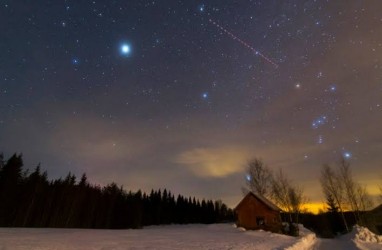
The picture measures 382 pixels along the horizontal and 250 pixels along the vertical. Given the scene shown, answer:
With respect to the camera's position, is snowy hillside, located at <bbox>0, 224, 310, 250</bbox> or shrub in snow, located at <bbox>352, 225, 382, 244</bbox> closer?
snowy hillside, located at <bbox>0, 224, 310, 250</bbox>

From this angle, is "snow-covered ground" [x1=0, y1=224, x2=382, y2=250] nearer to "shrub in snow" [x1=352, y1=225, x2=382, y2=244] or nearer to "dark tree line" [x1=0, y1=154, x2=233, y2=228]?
"shrub in snow" [x1=352, y1=225, x2=382, y2=244]

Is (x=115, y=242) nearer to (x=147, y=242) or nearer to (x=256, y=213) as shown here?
(x=147, y=242)

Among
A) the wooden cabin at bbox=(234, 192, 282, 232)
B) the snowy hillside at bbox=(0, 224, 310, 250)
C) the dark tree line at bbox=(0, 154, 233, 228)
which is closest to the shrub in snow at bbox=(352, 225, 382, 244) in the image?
the snowy hillside at bbox=(0, 224, 310, 250)

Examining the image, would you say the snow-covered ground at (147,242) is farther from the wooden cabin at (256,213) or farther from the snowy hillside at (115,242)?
the wooden cabin at (256,213)

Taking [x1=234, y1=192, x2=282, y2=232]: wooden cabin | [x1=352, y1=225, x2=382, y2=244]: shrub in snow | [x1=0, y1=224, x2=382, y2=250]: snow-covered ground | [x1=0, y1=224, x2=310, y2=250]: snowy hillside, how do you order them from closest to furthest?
[x1=0, y1=224, x2=310, y2=250]: snowy hillside → [x1=0, y1=224, x2=382, y2=250]: snow-covered ground → [x1=352, y1=225, x2=382, y2=244]: shrub in snow → [x1=234, y1=192, x2=282, y2=232]: wooden cabin

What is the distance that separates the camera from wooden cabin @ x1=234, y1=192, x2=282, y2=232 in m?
36.4

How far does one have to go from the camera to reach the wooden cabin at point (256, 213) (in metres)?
36.4

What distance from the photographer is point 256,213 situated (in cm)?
3747

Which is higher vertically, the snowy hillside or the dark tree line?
the dark tree line

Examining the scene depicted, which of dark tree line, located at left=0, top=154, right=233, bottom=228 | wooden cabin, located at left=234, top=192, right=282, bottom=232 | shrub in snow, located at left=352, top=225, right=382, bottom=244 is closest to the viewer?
shrub in snow, located at left=352, top=225, right=382, bottom=244

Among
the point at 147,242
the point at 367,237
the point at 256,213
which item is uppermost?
the point at 256,213

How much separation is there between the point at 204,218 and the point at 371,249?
8883cm

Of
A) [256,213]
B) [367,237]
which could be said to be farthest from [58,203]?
[367,237]

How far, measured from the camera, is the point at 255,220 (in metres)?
37.3
